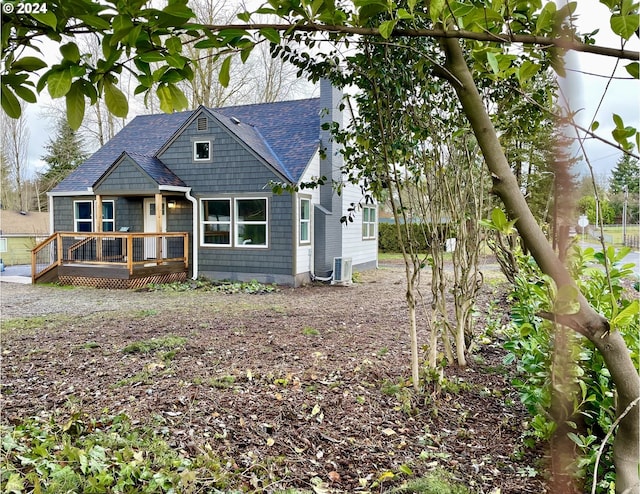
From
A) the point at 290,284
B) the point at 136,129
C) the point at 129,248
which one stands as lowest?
the point at 290,284

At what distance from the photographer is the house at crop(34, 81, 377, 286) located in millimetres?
11453

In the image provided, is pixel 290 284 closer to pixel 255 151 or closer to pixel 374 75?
pixel 255 151

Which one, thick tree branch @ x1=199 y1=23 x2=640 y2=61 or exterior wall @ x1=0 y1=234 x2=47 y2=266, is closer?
thick tree branch @ x1=199 y1=23 x2=640 y2=61

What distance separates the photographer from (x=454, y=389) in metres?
3.39

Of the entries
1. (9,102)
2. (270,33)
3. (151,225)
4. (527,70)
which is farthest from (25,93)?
(151,225)

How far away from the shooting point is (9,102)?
36.6 inches

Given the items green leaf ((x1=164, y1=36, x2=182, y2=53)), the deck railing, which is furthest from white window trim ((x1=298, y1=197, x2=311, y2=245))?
green leaf ((x1=164, y1=36, x2=182, y2=53))

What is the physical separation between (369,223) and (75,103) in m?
15.2

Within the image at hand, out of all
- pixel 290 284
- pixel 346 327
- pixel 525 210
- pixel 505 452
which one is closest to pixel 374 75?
pixel 525 210

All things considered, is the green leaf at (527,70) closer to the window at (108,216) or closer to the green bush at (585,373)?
the green bush at (585,373)

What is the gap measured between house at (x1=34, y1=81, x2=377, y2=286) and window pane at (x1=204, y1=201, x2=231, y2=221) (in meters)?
0.03

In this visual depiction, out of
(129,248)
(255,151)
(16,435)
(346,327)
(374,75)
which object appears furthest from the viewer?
(255,151)

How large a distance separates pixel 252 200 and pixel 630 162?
11.3 m

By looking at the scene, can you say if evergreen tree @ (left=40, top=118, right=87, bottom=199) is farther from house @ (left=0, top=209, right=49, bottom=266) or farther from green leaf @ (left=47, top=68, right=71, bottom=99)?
green leaf @ (left=47, top=68, right=71, bottom=99)
